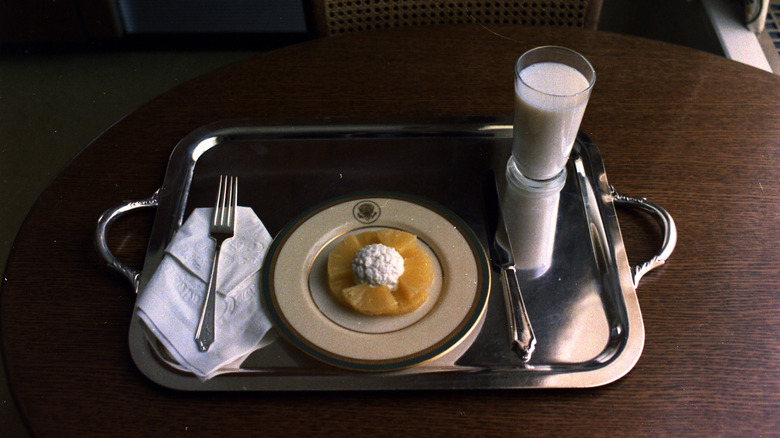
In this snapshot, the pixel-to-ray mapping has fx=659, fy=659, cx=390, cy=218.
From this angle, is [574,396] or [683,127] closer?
[574,396]

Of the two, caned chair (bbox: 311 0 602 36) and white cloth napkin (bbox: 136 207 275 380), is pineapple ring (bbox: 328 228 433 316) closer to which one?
white cloth napkin (bbox: 136 207 275 380)

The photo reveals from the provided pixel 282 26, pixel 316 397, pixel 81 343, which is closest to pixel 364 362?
pixel 316 397

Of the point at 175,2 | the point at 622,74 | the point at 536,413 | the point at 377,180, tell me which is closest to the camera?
the point at 536,413

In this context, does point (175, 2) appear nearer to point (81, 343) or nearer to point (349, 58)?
point (349, 58)

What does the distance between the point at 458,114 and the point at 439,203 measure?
0.55ft

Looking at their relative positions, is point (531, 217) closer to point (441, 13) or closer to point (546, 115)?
point (546, 115)

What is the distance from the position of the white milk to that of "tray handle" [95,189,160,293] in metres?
0.43

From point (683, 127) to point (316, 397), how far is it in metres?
0.58

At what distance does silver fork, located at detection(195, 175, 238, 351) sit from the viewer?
63 centimetres

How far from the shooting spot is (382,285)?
632mm

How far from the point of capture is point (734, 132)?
0.84 metres

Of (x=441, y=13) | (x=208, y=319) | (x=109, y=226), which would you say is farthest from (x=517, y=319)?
(x=441, y=13)

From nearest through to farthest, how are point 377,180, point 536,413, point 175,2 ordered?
point 536,413 < point 377,180 < point 175,2

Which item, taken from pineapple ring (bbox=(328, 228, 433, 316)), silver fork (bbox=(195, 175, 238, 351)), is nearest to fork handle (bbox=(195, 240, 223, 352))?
silver fork (bbox=(195, 175, 238, 351))
